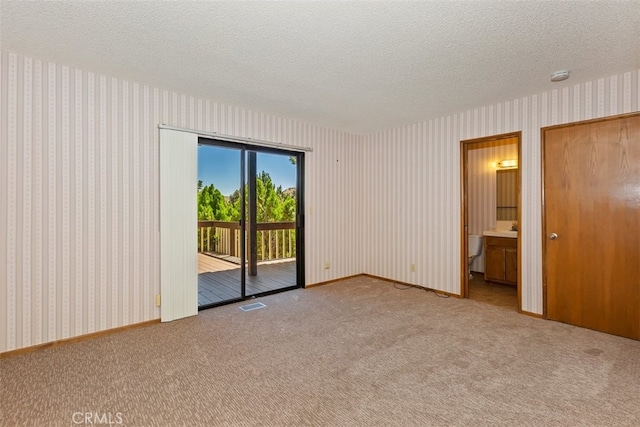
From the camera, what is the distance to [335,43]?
2277 mm

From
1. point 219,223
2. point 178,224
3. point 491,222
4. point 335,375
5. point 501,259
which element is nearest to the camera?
point 335,375

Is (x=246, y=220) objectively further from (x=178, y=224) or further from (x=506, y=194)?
(x=506, y=194)

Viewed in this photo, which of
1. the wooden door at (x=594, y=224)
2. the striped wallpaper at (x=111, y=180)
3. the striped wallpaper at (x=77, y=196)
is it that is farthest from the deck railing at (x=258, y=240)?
the wooden door at (x=594, y=224)

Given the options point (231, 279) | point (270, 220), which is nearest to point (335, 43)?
point (270, 220)

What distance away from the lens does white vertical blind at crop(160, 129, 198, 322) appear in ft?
10.6

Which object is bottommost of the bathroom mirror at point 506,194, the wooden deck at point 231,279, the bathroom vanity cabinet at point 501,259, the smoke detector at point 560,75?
the wooden deck at point 231,279

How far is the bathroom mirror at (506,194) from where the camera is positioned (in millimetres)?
5133

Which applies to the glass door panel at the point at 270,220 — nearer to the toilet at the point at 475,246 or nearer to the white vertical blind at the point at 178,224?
the white vertical blind at the point at 178,224

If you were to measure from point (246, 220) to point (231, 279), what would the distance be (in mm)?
1307

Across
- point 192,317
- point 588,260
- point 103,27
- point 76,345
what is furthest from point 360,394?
point 103,27

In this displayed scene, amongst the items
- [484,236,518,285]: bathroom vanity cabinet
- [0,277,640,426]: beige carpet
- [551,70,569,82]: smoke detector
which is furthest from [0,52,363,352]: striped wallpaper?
[484,236,518,285]: bathroom vanity cabinet

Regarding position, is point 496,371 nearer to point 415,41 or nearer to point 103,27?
point 415,41

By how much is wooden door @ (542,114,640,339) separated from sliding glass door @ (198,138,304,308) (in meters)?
3.06

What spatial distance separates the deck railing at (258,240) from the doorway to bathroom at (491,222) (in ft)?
10.4
